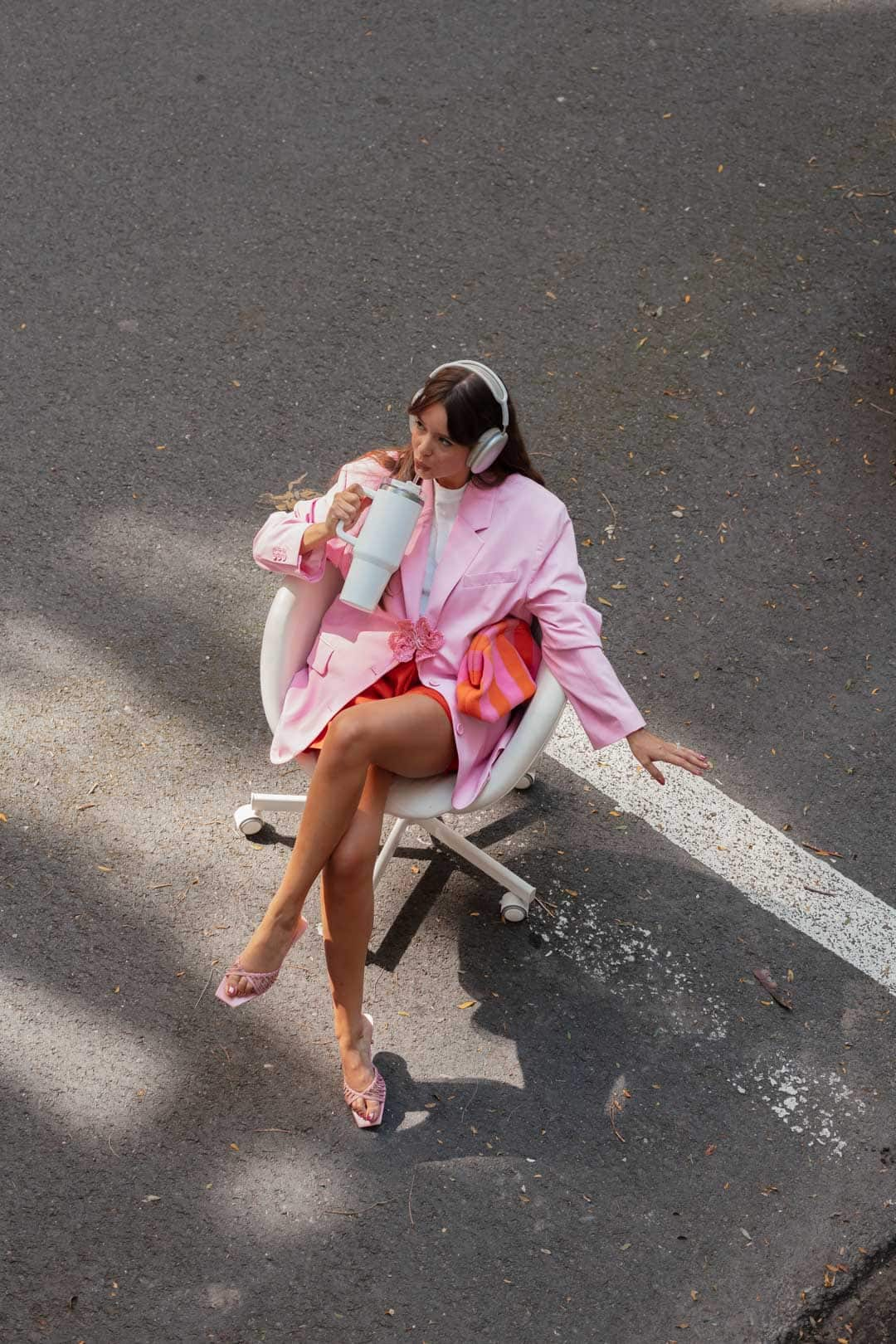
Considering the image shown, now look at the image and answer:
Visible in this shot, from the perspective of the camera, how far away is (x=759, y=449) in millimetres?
5117

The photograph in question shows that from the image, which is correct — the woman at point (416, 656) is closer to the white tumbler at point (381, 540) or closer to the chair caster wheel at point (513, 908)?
the white tumbler at point (381, 540)

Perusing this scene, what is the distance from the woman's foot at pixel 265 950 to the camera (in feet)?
11.2

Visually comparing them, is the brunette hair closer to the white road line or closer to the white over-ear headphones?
the white over-ear headphones

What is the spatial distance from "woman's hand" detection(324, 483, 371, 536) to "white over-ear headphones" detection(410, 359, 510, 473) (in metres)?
0.22

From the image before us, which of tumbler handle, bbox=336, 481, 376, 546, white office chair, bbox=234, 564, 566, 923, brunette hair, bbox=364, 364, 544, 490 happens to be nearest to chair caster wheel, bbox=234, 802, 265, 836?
white office chair, bbox=234, 564, 566, 923

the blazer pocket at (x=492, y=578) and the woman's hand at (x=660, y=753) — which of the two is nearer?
the woman's hand at (x=660, y=753)

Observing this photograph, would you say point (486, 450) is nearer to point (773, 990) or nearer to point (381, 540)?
point (381, 540)

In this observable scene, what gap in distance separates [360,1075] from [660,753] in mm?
1170

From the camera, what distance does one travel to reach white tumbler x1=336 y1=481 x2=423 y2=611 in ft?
10.4

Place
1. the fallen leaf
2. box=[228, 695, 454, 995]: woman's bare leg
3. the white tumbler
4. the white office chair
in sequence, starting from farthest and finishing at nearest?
the fallen leaf
the white office chair
box=[228, 695, 454, 995]: woman's bare leg
the white tumbler

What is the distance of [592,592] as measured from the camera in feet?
15.3

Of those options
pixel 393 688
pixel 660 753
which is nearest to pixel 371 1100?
pixel 393 688

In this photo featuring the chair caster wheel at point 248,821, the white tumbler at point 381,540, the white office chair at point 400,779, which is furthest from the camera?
the chair caster wheel at point 248,821

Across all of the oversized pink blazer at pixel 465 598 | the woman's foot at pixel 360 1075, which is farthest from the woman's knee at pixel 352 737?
the woman's foot at pixel 360 1075
